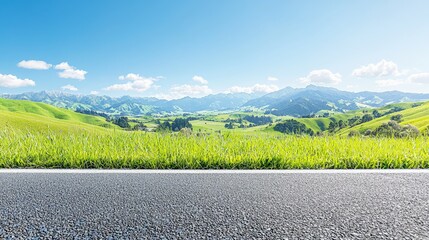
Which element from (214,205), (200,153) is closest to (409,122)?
(200,153)

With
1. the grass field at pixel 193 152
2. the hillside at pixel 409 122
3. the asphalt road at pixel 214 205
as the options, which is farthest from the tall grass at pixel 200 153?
the hillside at pixel 409 122

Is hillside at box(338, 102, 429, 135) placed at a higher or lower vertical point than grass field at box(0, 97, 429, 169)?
lower

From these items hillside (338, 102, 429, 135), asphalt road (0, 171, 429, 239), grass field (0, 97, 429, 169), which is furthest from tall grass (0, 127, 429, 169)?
hillside (338, 102, 429, 135)

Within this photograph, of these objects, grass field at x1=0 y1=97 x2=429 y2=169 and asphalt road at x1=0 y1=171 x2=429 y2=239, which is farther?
grass field at x1=0 y1=97 x2=429 y2=169

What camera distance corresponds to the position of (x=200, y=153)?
454cm

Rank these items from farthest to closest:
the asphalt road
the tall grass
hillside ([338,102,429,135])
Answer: hillside ([338,102,429,135]) < the tall grass < the asphalt road

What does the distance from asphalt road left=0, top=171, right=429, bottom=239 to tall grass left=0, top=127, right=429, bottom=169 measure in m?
0.50

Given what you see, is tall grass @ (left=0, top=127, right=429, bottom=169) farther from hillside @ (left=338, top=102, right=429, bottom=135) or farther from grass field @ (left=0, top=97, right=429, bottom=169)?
hillside @ (left=338, top=102, right=429, bottom=135)

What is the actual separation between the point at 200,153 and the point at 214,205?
1.93 m

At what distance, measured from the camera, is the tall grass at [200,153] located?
4.24m

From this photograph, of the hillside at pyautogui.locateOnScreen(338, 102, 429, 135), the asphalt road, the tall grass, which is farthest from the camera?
the hillside at pyautogui.locateOnScreen(338, 102, 429, 135)

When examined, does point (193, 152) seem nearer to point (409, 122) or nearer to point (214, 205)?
point (214, 205)

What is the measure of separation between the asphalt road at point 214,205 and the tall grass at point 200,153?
500mm

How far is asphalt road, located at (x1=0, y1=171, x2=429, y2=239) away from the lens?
2.13 m
